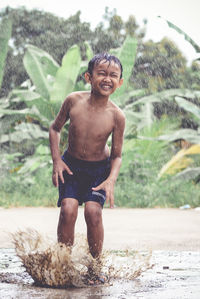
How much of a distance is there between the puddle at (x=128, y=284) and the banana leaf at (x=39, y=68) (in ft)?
18.9

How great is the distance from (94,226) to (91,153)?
1.42 ft

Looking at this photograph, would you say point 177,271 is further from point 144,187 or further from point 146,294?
point 144,187

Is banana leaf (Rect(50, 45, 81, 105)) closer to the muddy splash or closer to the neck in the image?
the neck

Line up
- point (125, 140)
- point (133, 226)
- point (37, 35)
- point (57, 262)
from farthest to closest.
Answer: point (37, 35) → point (125, 140) → point (133, 226) → point (57, 262)

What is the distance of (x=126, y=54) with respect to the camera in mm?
9094

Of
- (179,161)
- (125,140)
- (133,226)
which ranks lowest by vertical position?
(179,161)

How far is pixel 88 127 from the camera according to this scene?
3.18 meters

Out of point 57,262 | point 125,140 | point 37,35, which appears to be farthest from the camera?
point 37,35

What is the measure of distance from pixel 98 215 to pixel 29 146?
32.6 feet

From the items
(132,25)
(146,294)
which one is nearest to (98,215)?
(146,294)

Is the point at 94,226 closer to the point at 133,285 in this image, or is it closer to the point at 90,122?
the point at 133,285

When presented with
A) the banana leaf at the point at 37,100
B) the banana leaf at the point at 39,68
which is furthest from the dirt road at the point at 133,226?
the banana leaf at the point at 39,68

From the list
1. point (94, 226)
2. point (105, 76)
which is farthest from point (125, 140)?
point (94, 226)

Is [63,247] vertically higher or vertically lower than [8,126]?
higher
